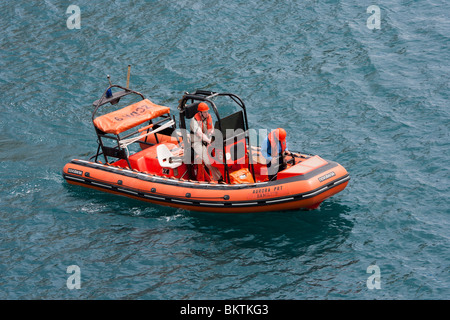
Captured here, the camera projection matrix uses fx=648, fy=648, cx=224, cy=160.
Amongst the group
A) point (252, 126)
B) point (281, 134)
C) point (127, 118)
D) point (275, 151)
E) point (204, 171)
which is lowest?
point (252, 126)

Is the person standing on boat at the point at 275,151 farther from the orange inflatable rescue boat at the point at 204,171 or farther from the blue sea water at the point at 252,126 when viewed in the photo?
the blue sea water at the point at 252,126

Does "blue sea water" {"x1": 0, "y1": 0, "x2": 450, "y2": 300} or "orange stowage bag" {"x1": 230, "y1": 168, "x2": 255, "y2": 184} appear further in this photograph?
"orange stowage bag" {"x1": 230, "y1": 168, "x2": 255, "y2": 184}

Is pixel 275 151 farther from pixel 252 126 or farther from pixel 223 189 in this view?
pixel 252 126

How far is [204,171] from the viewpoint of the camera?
1659 cm

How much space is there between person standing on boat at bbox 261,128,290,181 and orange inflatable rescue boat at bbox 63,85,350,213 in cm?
12

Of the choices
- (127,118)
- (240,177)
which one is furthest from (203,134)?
(127,118)

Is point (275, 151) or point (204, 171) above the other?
point (275, 151)

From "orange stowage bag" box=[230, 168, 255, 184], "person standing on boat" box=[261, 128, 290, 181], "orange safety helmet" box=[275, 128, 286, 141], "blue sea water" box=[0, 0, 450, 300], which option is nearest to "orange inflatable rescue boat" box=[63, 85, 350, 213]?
"orange stowage bag" box=[230, 168, 255, 184]

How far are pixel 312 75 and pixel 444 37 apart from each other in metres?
5.39

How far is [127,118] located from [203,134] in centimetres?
246

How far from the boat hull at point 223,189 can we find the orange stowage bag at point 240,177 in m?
0.45

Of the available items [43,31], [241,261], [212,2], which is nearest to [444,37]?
[212,2]

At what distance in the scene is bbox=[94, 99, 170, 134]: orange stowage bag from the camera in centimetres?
1686

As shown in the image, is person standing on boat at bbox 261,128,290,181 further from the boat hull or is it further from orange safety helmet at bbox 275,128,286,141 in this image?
the boat hull
